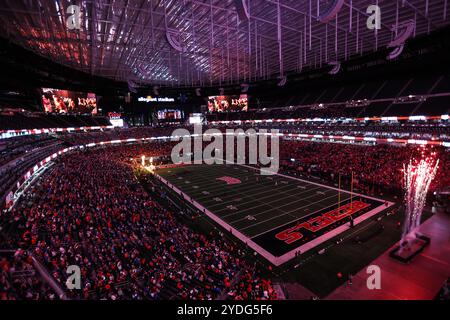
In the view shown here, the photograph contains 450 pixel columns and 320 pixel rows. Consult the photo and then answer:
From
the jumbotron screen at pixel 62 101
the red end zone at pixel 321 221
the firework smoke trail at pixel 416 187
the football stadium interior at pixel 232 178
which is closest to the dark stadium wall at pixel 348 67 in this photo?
the football stadium interior at pixel 232 178

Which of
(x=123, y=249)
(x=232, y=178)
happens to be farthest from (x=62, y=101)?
(x=123, y=249)

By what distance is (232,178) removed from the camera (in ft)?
119

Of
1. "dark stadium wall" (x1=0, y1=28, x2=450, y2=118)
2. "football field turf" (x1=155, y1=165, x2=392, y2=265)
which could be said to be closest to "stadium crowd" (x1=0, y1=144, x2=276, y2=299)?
"football field turf" (x1=155, y1=165, x2=392, y2=265)

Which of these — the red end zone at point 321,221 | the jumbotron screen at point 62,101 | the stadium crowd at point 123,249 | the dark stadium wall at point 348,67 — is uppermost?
the dark stadium wall at point 348,67

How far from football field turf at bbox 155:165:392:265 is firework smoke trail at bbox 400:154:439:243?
210 centimetres

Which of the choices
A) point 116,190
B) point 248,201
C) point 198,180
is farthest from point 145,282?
point 198,180

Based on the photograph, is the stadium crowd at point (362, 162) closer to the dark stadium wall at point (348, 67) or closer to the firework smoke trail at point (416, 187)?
the firework smoke trail at point (416, 187)

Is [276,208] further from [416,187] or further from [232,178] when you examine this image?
[416,187]

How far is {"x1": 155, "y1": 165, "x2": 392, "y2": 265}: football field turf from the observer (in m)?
18.2

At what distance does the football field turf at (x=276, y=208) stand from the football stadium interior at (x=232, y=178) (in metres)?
0.17

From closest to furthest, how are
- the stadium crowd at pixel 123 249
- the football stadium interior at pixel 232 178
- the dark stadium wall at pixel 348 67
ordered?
1. the stadium crowd at pixel 123 249
2. the football stadium interior at pixel 232 178
3. the dark stadium wall at pixel 348 67

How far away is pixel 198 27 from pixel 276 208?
19059 mm

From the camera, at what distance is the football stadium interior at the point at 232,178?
12758 millimetres

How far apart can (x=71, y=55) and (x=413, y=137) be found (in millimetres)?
45678
